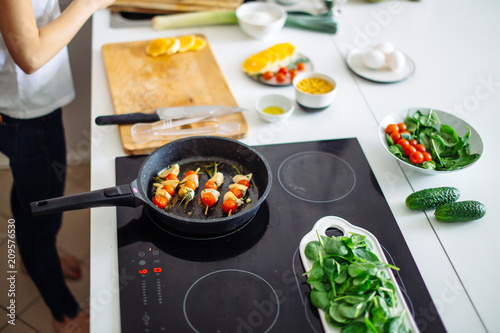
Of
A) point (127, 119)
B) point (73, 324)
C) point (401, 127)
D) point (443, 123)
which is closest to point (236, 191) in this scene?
point (127, 119)

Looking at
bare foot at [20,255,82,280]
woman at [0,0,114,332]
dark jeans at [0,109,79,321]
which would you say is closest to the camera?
woman at [0,0,114,332]

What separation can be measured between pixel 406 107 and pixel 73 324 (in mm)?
1404

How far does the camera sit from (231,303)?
842 millimetres

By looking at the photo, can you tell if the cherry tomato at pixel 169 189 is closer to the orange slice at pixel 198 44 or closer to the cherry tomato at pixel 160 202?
the cherry tomato at pixel 160 202

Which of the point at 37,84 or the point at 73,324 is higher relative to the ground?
the point at 37,84

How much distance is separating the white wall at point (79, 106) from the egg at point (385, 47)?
1.28 metres

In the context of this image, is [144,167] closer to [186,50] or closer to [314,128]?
[314,128]

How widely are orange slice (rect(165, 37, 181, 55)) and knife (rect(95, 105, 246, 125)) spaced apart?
0.32 m

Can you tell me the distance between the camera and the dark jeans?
134 cm

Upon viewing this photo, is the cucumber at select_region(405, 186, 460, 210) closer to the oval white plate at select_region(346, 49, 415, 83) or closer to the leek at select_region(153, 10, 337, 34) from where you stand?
the oval white plate at select_region(346, 49, 415, 83)

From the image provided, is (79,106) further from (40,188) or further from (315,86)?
(315,86)

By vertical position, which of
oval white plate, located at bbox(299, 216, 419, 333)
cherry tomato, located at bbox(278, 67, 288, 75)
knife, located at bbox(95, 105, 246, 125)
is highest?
cherry tomato, located at bbox(278, 67, 288, 75)

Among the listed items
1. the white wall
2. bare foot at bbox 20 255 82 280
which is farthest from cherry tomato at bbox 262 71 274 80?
bare foot at bbox 20 255 82 280

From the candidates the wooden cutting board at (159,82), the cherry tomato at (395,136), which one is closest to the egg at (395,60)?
the cherry tomato at (395,136)
